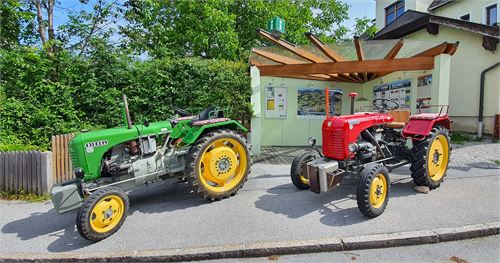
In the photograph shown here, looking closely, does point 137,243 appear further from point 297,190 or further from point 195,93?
point 195,93

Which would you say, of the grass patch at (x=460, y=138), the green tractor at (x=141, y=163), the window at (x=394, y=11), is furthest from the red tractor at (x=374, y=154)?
the window at (x=394, y=11)

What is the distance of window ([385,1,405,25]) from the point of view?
1619 cm

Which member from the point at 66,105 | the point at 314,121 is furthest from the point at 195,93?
the point at 314,121

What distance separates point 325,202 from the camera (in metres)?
4.05

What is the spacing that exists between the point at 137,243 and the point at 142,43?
6900mm

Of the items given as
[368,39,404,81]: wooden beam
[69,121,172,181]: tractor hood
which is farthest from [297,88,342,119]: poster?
[69,121,172,181]: tractor hood

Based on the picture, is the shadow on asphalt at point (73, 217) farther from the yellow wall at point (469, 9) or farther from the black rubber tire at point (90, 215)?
the yellow wall at point (469, 9)

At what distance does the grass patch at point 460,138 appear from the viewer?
27.8 ft

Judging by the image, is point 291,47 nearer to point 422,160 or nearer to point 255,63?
point 255,63

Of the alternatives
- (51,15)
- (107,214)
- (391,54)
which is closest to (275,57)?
(391,54)

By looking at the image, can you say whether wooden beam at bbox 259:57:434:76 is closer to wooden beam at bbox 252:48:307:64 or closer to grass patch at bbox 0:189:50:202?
wooden beam at bbox 252:48:307:64

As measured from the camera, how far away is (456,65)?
9.89 m

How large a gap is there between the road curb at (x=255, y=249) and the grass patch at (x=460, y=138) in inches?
265

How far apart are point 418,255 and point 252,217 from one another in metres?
1.82
